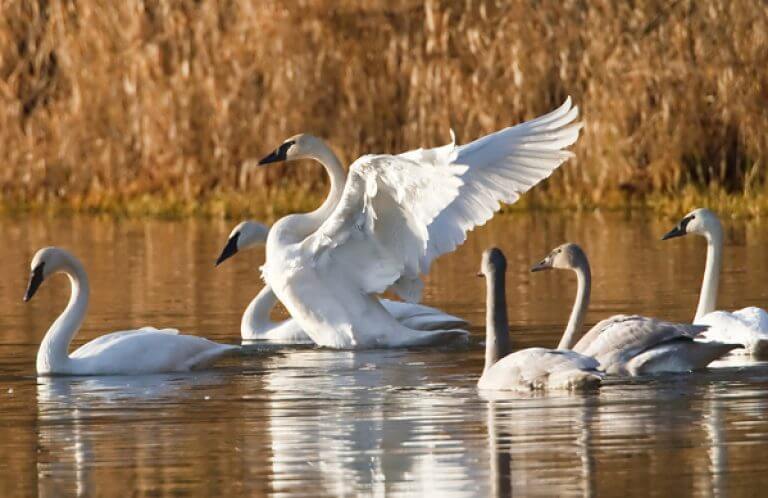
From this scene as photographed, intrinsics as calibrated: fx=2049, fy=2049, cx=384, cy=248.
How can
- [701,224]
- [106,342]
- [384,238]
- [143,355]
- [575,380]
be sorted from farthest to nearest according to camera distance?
[701,224] → [384,238] → [106,342] → [143,355] → [575,380]

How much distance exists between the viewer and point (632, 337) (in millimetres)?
9414

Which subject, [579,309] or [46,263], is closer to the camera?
[579,309]

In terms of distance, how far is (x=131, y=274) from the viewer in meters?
16.4

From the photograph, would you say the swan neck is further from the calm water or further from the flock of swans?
the calm water

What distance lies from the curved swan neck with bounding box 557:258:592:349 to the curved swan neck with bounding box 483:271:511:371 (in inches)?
21.0

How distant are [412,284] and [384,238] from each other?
1.42 feet

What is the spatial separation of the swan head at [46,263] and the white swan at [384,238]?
127 centimetres

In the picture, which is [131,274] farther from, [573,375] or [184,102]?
[573,375]

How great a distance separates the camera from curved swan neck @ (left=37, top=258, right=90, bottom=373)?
33.7ft

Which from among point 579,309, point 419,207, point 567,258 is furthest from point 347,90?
point 579,309

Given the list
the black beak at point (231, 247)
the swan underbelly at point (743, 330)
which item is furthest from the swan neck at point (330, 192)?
the swan underbelly at point (743, 330)

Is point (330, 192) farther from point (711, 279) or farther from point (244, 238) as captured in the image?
point (711, 279)

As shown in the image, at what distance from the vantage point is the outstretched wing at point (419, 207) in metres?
10.9

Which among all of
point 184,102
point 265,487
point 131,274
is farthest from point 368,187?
point 184,102
